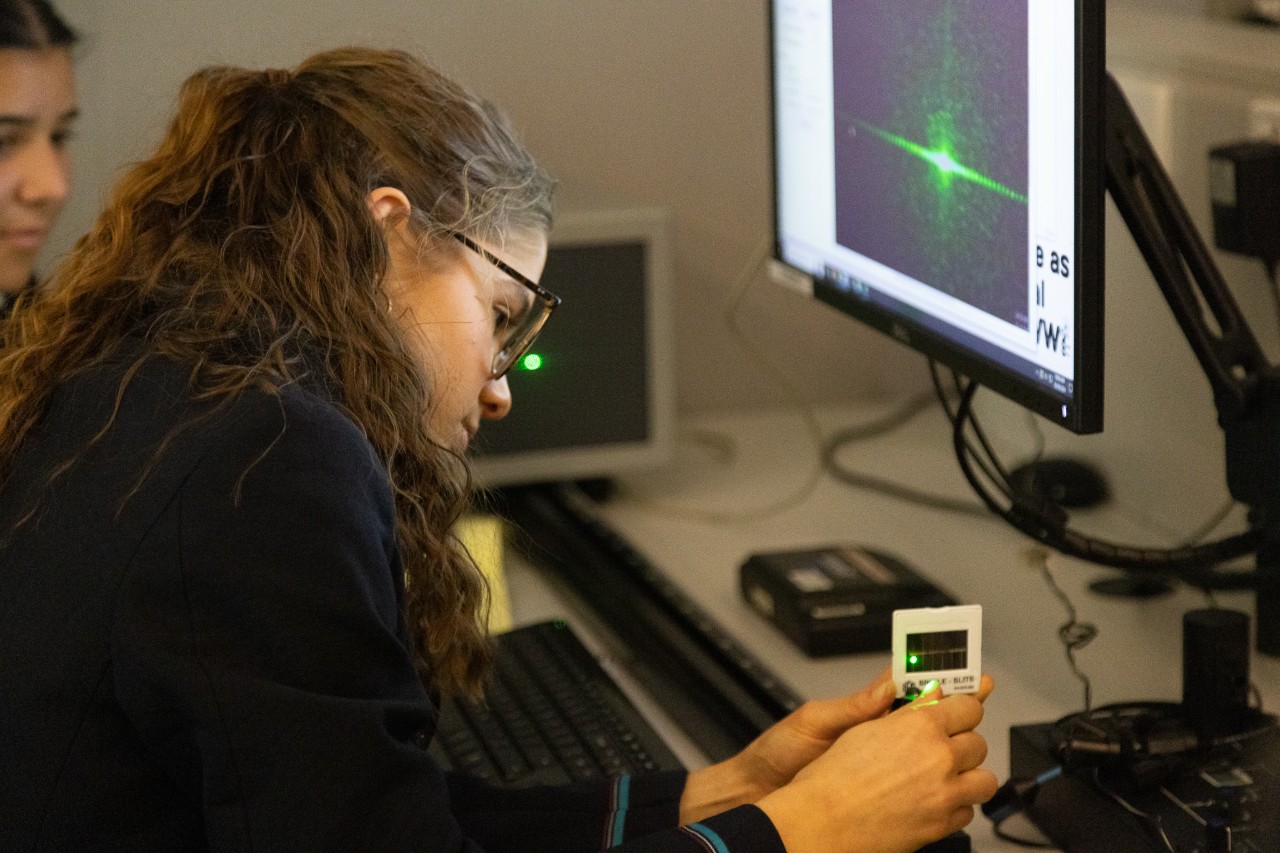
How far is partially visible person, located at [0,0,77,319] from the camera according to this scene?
1508 millimetres

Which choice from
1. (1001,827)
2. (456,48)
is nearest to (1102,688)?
(1001,827)

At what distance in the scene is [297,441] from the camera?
2.46 ft

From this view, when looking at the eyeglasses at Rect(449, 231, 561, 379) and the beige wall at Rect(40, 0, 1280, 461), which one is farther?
the beige wall at Rect(40, 0, 1280, 461)

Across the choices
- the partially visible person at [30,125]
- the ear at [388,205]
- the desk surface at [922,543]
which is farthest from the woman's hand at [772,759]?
the partially visible person at [30,125]

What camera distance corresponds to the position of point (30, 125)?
1.52m

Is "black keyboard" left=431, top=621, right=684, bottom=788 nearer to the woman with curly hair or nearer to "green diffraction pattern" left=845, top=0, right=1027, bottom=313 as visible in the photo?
the woman with curly hair

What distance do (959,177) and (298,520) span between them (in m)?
0.54

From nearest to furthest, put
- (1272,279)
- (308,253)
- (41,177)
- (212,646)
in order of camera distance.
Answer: (212,646) < (308,253) < (1272,279) < (41,177)

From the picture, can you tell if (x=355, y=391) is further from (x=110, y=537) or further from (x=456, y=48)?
(x=456, y=48)

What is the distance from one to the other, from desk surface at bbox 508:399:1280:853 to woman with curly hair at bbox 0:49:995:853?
0.57 ft

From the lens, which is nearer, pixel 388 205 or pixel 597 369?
pixel 388 205

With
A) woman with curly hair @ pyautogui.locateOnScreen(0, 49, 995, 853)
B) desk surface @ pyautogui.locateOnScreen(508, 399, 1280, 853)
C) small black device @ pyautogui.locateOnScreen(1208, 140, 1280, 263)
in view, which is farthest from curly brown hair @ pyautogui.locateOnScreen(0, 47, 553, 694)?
small black device @ pyautogui.locateOnScreen(1208, 140, 1280, 263)

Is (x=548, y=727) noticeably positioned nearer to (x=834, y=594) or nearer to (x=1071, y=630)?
(x=834, y=594)

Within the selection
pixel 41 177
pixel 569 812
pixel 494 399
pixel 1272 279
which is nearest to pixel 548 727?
pixel 569 812
